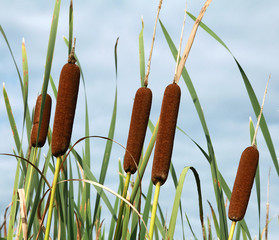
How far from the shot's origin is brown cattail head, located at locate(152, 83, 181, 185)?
6.61 ft

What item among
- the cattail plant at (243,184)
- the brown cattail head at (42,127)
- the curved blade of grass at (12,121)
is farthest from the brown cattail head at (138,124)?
the curved blade of grass at (12,121)

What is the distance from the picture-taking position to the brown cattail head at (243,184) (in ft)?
7.44

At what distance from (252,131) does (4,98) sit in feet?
6.11

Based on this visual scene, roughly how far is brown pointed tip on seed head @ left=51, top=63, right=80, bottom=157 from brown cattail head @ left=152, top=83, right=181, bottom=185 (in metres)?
0.43

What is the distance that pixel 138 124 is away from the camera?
7.25 ft

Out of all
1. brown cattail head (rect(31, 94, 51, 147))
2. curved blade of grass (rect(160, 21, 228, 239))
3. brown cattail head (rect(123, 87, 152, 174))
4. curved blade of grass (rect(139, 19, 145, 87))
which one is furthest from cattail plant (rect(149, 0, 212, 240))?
brown cattail head (rect(31, 94, 51, 147))

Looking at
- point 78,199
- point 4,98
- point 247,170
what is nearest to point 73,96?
point 247,170

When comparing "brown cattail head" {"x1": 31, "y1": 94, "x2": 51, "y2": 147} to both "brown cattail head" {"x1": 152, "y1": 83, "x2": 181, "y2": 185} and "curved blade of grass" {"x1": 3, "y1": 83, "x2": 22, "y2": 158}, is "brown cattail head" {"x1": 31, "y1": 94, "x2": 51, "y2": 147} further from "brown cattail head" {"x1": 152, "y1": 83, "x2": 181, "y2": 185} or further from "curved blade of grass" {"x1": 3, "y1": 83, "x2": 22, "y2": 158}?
"brown cattail head" {"x1": 152, "y1": 83, "x2": 181, "y2": 185}

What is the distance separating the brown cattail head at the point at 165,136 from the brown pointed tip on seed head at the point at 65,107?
0.43 meters

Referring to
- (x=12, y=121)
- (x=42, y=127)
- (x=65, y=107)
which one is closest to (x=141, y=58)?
(x=42, y=127)

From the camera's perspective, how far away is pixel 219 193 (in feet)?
8.02

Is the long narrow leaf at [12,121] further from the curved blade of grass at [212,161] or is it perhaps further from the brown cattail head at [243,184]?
the brown cattail head at [243,184]

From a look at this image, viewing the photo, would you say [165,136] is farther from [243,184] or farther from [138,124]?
[243,184]

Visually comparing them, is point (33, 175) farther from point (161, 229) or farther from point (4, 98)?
point (161, 229)
